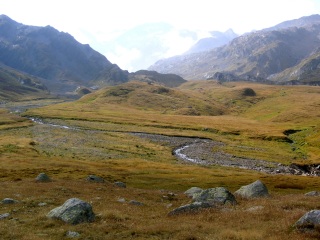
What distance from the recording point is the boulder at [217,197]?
33.7 m

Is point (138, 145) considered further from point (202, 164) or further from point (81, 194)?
point (81, 194)

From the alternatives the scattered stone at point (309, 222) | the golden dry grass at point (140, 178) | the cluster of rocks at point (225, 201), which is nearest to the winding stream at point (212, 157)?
the golden dry grass at point (140, 178)

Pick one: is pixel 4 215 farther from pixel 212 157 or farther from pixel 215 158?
pixel 212 157

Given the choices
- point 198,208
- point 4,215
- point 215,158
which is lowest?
point 215,158

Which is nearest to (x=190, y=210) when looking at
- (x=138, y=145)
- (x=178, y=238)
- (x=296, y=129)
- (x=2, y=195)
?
(x=178, y=238)

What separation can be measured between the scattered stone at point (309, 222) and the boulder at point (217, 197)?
11.6 metres

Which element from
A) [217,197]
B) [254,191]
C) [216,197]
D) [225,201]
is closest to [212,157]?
[254,191]

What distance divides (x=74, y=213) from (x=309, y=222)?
16285 millimetres

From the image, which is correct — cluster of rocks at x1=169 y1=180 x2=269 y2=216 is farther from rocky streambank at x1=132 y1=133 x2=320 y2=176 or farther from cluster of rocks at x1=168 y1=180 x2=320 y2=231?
rocky streambank at x1=132 y1=133 x2=320 y2=176

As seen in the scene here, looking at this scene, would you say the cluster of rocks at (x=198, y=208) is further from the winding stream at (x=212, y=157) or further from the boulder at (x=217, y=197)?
the winding stream at (x=212, y=157)

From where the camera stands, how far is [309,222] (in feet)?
70.2

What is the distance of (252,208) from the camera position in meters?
29.2

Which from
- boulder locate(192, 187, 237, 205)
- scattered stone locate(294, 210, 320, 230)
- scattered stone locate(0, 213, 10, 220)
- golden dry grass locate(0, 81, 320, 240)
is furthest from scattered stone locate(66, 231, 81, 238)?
boulder locate(192, 187, 237, 205)

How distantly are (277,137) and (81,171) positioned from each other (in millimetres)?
103946
